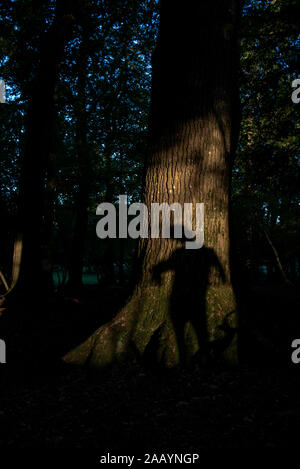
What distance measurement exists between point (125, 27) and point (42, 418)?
10.9 meters

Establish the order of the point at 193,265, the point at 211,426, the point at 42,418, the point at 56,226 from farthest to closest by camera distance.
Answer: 1. the point at 56,226
2. the point at 193,265
3. the point at 42,418
4. the point at 211,426

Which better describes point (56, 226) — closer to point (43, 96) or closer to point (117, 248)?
point (117, 248)

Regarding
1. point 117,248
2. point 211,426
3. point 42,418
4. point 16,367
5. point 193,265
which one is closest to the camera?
point 211,426

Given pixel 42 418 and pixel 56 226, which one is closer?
pixel 42 418

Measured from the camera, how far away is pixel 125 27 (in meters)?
10.0

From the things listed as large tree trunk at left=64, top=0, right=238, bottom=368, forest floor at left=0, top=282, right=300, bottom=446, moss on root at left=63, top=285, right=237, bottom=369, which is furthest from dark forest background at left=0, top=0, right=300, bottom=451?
large tree trunk at left=64, top=0, right=238, bottom=368

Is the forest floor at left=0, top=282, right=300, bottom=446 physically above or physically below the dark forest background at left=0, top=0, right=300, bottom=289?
below

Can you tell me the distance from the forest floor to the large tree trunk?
33 cm

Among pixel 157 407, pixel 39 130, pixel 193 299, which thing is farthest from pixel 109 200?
pixel 157 407

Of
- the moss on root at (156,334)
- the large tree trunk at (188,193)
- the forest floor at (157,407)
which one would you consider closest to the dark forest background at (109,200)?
the forest floor at (157,407)

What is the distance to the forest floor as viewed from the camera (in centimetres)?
248

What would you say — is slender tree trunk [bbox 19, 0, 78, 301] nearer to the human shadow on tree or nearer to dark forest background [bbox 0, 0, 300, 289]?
dark forest background [bbox 0, 0, 300, 289]

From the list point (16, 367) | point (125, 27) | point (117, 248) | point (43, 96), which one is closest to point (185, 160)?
point (16, 367)

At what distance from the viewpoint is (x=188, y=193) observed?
405 centimetres
